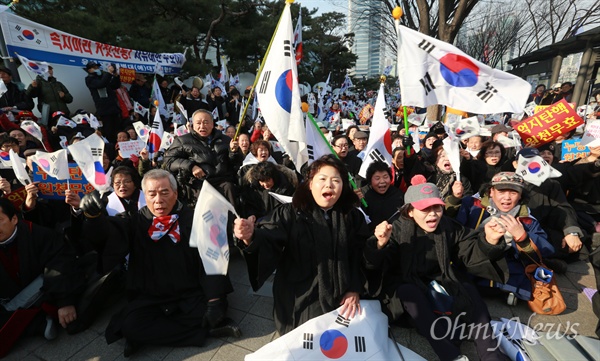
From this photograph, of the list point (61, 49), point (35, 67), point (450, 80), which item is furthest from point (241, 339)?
point (61, 49)

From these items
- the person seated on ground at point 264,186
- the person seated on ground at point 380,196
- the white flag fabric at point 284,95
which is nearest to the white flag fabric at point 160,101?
the person seated on ground at point 264,186

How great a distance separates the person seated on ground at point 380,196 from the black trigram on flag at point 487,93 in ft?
4.28

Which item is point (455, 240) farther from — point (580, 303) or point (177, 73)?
point (177, 73)

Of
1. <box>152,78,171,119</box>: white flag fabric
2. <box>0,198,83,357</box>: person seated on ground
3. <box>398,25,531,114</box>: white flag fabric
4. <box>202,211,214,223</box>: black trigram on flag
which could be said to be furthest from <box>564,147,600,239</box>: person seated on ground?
<box>152,78,171,119</box>: white flag fabric

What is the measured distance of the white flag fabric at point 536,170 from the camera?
376 centimetres

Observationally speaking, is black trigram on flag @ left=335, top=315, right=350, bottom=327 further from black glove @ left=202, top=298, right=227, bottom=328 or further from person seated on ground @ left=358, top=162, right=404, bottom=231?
person seated on ground @ left=358, top=162, right=404, bottom=231

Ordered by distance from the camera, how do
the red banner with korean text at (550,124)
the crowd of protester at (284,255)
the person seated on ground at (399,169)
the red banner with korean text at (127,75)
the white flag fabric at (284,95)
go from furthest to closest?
the red banner with korean text at (127,75), the person seated on ground at (399,169), the red banner with korean text at (550,124), the white flag fabric at (284,95), the crowd of protester at (284,255)

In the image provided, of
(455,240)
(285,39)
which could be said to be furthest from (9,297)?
(455,240)

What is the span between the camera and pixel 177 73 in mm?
13492

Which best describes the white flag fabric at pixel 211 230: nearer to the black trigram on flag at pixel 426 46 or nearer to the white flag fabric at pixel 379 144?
the white flag fabric at pixel 379 144

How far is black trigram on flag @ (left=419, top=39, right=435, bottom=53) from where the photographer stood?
3.55m

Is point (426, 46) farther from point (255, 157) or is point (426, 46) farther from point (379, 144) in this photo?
point (255, 157)

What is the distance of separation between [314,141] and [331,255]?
165 cm

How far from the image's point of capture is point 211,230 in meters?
2.12
